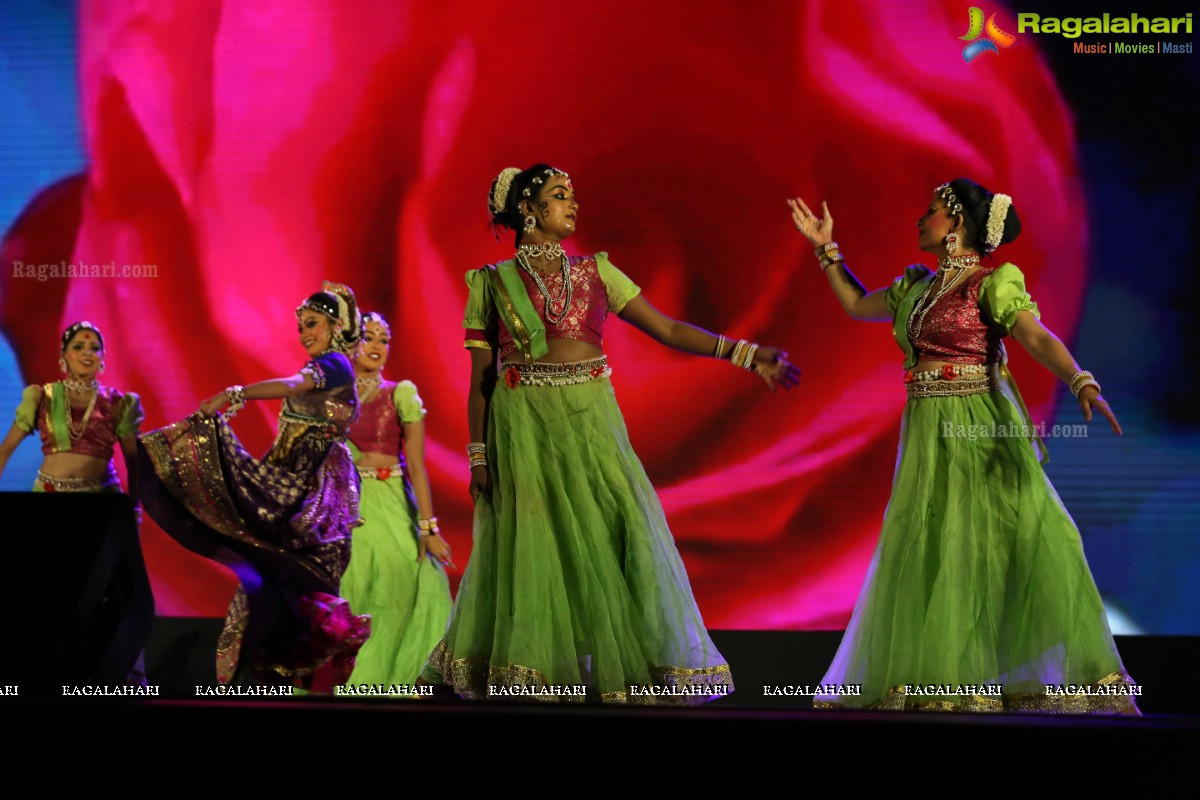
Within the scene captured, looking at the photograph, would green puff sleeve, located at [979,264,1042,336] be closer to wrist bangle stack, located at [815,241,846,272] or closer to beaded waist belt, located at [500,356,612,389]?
wrist bangle stack, located at [815,241,846,272]

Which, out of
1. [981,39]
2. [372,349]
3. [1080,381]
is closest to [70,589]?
[1080,381]

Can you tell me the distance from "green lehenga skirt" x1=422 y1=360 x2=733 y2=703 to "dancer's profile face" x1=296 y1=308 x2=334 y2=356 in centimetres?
148

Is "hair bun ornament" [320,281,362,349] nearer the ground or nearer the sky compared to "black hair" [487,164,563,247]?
nearer the ground

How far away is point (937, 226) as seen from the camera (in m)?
3.95

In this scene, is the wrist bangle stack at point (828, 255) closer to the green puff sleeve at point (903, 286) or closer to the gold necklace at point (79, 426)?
the green puff sleeve at point (903, 286)

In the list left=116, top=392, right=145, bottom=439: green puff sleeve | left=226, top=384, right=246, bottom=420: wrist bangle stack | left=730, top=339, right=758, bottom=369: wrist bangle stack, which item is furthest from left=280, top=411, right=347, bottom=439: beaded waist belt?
left=730, top=339, right=758, bottom=369: wrist bangle stack

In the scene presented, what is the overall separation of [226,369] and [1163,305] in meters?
4.29

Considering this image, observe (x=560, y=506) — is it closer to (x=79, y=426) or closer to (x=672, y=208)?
(x=672, y=208)

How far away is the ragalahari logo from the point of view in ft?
18.1

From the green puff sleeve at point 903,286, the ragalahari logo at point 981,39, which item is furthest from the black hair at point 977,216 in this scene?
the ragalahari logo at point 981,39

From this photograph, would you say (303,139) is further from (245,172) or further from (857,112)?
(857,112)

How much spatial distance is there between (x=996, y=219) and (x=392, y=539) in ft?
9.05

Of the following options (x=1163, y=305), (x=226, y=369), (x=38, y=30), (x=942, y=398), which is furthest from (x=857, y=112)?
(x=38, y=30)

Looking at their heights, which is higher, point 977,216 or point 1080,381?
point 977,216
